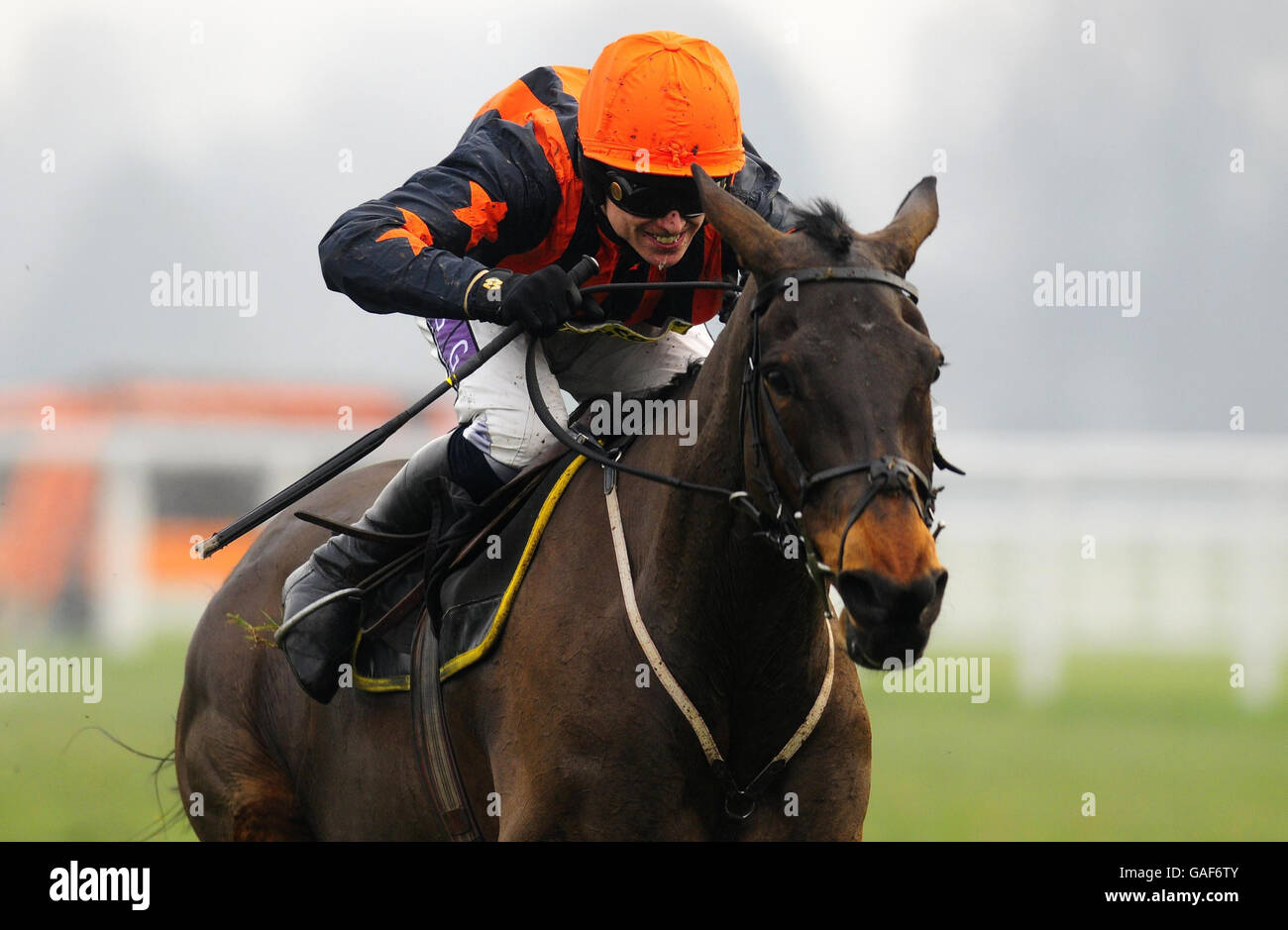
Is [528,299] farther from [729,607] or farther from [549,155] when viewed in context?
[729,607]

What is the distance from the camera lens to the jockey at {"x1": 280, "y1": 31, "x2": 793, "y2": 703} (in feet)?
11.5

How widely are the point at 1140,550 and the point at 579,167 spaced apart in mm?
8257

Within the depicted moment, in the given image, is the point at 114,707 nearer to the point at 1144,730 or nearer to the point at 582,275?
the point at 1144,730

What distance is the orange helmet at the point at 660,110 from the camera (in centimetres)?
351

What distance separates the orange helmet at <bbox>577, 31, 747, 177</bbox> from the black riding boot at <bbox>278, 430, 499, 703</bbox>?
83 centimetres

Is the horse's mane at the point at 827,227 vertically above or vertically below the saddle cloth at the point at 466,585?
above

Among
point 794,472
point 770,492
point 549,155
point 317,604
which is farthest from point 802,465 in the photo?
point 317,604

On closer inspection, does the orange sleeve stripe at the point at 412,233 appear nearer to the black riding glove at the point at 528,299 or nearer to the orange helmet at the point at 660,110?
the black riding glove at the point at 528,299

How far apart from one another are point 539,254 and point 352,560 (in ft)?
2.98

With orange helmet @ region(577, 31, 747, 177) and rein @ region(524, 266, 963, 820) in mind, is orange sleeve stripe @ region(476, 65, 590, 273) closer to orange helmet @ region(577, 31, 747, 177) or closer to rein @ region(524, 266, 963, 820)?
orange helmet @ region(577, 31, 747, 177)

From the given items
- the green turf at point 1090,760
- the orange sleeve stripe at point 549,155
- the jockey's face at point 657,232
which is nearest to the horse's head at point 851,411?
the jockey's face at point 657,232

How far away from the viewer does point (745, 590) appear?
10.4 ft

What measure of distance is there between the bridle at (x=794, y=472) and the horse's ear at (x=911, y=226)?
11 centimetres

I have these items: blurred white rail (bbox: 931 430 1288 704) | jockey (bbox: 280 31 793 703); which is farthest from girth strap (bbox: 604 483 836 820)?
blurred white rail (bbox: 931 430 1288 704)
